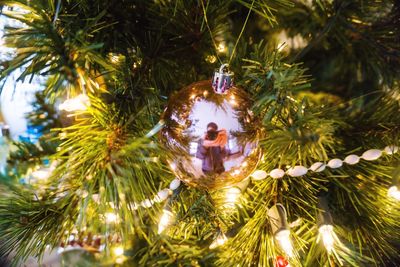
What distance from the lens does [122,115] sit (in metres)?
0.37

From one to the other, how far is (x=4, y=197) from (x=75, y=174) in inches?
4.1

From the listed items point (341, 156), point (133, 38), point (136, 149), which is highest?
→ point (133, 38)

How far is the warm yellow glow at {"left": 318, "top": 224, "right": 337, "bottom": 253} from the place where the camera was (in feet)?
1.29

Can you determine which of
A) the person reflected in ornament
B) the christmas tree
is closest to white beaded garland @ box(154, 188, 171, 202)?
the christmas tree

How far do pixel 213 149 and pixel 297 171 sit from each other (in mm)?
135

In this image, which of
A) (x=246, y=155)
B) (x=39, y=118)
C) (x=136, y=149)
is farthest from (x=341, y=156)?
(x=39, y=118)

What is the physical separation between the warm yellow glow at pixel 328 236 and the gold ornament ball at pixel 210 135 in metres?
0.13

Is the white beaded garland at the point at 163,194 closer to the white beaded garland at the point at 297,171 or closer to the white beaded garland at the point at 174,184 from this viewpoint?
the white beaded garland at the point at 174,184

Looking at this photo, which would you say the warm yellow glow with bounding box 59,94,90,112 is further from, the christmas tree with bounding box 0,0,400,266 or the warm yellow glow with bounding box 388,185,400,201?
the warm yellow glow with bounding box 388,185,400,201

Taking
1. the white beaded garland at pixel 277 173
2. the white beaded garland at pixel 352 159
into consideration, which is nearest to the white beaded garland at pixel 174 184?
the white beaded garland at pixel 277 173

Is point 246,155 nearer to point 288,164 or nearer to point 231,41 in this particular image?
point 288,164

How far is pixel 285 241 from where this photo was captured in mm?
383

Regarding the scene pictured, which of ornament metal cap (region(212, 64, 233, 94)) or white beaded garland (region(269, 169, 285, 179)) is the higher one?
ornament metal cap (region(212, 64, 233, 94))

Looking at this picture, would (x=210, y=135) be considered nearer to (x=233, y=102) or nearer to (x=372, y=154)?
(x=233, y=102)
